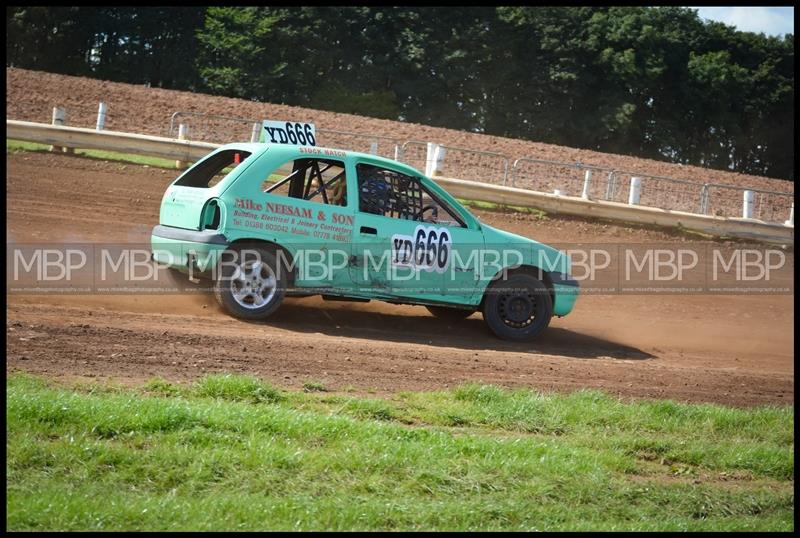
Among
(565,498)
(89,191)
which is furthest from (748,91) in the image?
(565,498)

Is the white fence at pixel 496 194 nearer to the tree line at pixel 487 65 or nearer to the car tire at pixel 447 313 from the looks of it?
the car tire at pixel 447 313

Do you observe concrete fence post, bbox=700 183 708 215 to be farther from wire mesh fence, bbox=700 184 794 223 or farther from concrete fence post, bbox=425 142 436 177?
concrete fence post, bbox=425 142 436 177

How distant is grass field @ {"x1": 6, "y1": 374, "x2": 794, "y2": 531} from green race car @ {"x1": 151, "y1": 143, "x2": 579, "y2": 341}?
259 centimetres

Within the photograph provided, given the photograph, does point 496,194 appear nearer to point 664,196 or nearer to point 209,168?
point 664,196

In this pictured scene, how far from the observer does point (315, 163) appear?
10273mm

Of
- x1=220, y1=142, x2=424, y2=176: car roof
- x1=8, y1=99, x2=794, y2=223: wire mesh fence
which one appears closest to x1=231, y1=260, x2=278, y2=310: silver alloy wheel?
x1=220, y1=142, x2=424, y2=176: car roof

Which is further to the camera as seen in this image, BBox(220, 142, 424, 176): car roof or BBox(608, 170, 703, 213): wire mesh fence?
BBox(608, 170, 703, 213): wire mesh fence

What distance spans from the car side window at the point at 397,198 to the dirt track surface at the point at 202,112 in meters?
13.9

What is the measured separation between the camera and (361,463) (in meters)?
5.98

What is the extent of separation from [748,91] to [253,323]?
35147 millimetres

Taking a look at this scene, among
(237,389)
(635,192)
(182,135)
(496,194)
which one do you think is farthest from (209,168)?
(635,192)

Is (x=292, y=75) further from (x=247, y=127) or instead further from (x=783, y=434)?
(x=783, y=434)

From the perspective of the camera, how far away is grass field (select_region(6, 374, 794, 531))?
5.26 metres

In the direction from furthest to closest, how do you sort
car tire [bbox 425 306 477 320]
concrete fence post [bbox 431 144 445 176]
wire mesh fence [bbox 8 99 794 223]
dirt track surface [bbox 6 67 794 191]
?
dirt track surface [bbox 6 67 794 191], wire mesh fence [bbox 8 99 794 223], concrete fence post [bbox 431 144 445 176], car tire [bbox 425 306 477 320]
